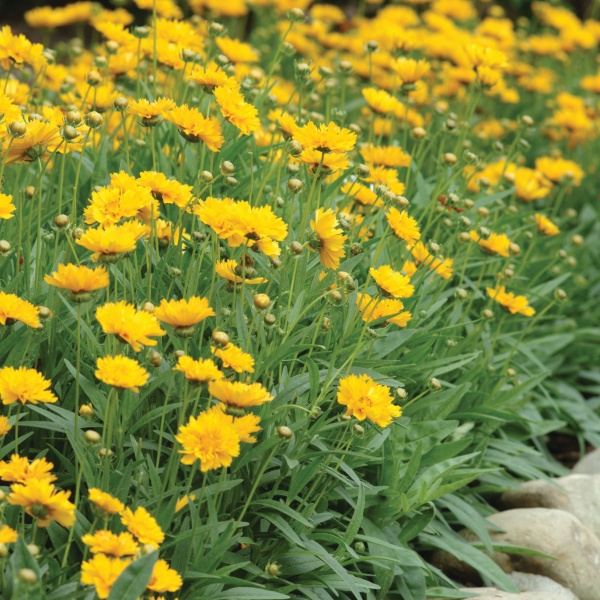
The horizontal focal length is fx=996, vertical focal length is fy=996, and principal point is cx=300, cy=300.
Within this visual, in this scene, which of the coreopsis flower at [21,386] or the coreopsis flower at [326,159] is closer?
the coreopsis flower at [21,386]

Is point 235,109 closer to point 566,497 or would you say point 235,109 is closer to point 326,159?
point 326,159

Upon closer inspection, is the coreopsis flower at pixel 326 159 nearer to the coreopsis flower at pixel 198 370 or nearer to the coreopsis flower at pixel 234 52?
the coreopsis flower at pixel 198 370

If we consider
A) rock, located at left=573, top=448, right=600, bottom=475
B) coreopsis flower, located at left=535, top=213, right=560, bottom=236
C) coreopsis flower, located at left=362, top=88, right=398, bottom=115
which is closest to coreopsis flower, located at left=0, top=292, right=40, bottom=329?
coreopsis flower, located at left=362, top=88, right=398, bottom=115

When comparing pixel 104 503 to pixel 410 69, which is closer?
pixel 104 503

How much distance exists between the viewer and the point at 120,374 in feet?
5.26

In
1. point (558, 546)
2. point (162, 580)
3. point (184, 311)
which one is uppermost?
point (184, 311)

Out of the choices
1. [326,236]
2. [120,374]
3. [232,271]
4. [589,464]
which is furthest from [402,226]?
[589,464]

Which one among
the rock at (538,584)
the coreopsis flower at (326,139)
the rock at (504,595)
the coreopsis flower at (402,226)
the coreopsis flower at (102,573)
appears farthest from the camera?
the rock at (538,584)

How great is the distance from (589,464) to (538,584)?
2.42ft

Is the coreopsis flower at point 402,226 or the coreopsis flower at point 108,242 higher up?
the coreopsis flower at point 108,242

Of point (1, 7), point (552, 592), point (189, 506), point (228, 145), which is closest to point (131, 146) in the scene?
point (228, 145)

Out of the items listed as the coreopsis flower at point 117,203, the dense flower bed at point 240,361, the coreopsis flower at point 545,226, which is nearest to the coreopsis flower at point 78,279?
the dense flower bed at point 240,361

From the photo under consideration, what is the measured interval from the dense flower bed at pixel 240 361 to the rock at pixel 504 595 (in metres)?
0.06

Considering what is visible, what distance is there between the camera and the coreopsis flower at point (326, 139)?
2131mm
